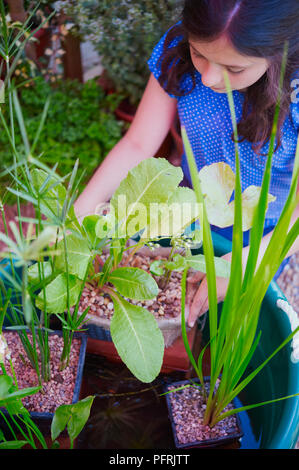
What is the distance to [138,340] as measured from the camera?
0.58 metres

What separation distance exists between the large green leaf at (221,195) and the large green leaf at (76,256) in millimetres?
186

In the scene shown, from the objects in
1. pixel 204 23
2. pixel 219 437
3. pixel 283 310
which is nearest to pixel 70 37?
pixel 204 23

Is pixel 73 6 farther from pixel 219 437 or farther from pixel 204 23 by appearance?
pixel 219 437

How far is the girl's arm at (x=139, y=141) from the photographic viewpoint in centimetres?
89

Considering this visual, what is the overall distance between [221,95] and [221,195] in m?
0.34

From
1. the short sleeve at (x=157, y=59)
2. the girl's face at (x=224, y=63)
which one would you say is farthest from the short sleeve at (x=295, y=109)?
the short sleeve at (x=157, y=59)

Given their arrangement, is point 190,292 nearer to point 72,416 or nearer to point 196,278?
point 196,278

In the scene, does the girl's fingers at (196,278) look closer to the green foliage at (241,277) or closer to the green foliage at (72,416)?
the green foliage at (241,277)

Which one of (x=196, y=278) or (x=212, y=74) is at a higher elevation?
(x=212, y=74)

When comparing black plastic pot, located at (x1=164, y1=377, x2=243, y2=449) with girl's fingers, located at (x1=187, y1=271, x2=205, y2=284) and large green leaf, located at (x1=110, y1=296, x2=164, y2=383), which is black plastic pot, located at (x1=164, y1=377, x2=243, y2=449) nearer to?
large green leaf, located at (x1=110, y1=296, x2=164, y2=383)

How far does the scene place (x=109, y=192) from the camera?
0.89 metres

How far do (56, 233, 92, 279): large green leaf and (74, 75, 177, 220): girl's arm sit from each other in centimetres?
28

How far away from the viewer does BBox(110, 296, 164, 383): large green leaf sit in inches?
22.1

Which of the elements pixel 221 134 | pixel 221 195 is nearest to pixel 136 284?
pixel 221 195
